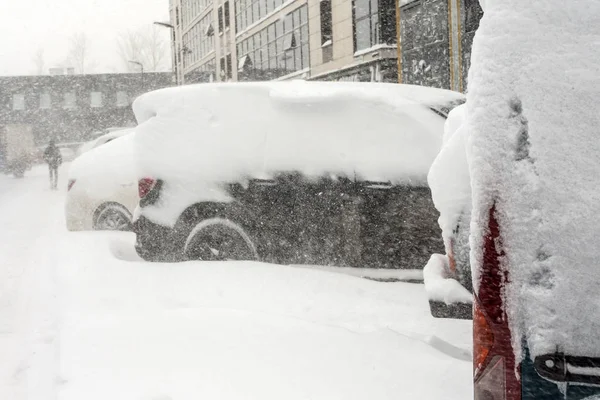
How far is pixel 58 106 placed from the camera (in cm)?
6350

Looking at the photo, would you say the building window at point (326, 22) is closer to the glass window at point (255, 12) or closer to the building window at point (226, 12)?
the glass window at point (255, 12)

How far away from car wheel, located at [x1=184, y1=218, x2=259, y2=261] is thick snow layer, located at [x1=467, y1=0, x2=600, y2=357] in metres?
3.15

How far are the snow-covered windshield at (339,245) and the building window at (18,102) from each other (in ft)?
203

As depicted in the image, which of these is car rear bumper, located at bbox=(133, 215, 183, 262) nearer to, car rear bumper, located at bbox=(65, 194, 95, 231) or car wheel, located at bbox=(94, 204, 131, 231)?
car wheel, located at bbox=(94, 204, 131, 231)

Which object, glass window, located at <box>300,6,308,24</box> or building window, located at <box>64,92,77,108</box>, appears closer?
glass window, located at <box>300,6,308,24</box>

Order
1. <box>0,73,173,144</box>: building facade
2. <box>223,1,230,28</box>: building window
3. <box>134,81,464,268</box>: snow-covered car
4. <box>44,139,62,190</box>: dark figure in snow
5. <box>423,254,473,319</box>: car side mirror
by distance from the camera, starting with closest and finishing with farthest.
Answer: <box>423,254,473,319</box>: car side mirror
<box>134,81,464,268</box>: snow-covered car
<box>44,139,62,190</box>: dark figure in snow
<box>223,1,230,28</box>: building window
<box>0,73,173,144</box>: building facade

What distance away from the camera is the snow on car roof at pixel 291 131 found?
4496 millimetres

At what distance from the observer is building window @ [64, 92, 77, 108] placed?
63531 mm

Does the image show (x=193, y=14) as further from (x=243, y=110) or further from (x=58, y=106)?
(x=243, y=110)

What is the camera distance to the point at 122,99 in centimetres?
6331

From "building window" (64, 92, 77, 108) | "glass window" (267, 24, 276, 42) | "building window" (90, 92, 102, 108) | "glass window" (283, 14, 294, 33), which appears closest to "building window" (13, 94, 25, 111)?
"building window" (64, 92, 77, 108)

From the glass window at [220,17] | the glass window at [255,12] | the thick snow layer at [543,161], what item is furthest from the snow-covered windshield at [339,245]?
the glass window at [220,17]

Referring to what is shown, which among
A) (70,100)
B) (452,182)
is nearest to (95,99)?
(70,100)

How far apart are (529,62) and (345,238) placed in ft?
9.72
